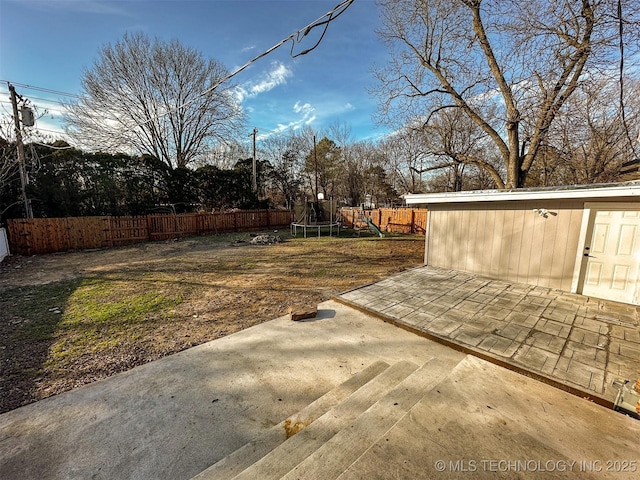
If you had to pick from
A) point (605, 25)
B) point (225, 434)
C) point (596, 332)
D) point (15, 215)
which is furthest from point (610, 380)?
point (15, 215)

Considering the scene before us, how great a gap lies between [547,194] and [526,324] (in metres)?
2.77

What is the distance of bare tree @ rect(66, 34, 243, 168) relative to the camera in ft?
48.8

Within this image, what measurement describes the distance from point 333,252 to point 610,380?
7423mm

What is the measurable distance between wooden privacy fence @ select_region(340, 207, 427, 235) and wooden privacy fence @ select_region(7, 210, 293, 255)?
20.1 feet

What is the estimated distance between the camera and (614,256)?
4.48 m

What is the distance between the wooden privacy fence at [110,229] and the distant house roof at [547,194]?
36.0 feet

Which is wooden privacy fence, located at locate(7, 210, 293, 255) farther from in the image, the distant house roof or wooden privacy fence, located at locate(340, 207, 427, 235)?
the distant house roof

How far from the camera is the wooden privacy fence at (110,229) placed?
8914 mm

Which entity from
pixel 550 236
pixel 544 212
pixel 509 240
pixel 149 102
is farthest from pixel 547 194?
pixel 149 102

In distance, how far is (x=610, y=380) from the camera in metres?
2.47

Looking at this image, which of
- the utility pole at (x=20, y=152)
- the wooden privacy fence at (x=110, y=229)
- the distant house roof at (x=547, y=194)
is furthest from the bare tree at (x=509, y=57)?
the utility pole at (x=20, y=152)

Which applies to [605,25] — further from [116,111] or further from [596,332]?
[116,111]

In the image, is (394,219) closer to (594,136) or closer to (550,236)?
(594,136)

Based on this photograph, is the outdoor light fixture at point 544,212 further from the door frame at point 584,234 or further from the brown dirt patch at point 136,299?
the brown dirt patch at point 136,299
